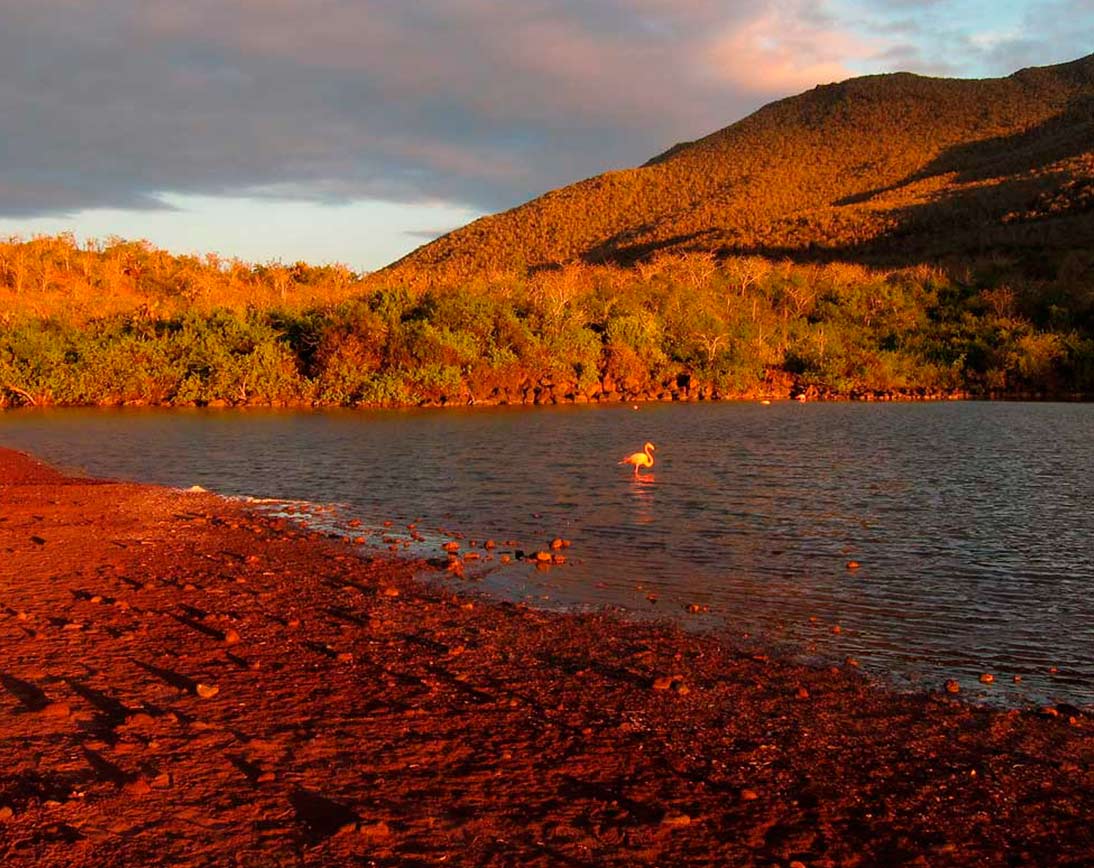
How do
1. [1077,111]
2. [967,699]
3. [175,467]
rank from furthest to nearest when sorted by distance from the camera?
[1077,111] < [175,467] < [967,699]

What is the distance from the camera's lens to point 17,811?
5.11 meters

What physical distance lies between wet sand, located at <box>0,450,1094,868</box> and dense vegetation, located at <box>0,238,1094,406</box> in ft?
154

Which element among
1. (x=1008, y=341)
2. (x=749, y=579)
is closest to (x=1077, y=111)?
(x=1008, y=341)

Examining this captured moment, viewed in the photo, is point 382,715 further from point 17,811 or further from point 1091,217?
point 1091,217

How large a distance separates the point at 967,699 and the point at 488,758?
4012mm

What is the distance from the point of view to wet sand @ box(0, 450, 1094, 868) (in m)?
5.05

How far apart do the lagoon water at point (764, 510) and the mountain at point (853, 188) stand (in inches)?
2553

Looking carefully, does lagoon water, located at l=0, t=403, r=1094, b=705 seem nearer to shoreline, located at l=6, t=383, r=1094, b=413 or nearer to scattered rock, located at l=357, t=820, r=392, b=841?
scattered rock, located at l=357, t=820, r=392, b=841

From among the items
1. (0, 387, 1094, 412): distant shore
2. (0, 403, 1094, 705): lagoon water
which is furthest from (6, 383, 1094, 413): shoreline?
(0, 403, 1094, 705): lagoon water

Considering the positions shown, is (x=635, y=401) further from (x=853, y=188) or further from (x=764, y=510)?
(x=853, y=188)

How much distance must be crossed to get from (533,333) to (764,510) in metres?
43.4

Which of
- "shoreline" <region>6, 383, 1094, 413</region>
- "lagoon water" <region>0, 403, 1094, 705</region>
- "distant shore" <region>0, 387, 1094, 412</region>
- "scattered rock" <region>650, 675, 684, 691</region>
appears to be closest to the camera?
"scattered rock" <region>650, 675, 684, 691</region>

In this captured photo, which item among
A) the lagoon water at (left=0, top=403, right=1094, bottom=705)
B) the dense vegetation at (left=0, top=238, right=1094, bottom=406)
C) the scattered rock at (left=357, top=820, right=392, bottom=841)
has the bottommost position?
the lagoon water at (left=0, top=403, right=1094, bottom=705)

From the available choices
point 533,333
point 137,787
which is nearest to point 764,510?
point 137,787
